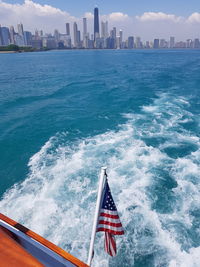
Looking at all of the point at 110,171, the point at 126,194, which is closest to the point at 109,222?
the point at 126,194

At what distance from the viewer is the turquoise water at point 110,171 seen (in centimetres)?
925

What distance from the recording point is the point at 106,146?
17531mm

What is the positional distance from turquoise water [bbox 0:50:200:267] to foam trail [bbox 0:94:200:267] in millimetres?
48

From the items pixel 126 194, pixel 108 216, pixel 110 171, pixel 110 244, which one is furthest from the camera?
pixel 110 171

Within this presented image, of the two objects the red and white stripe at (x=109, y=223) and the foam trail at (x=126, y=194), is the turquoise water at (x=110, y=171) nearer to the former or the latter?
the foam trail at (x=126, y=194)

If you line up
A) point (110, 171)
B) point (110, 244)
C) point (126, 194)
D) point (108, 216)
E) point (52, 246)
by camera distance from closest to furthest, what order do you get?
point (52, 246)
point (108, 216)
point (110, 244)
point (126, 194)
point (110, 171)

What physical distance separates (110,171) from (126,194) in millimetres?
2574

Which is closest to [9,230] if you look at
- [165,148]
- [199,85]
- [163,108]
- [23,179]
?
[23,179]

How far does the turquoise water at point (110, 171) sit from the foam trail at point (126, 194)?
48 millimetres

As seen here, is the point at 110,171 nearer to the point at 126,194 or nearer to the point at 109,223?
the point at 126,194

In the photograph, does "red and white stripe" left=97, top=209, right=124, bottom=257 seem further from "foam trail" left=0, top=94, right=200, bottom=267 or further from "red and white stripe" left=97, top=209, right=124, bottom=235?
"foam trail" left=0, top=94, right=200, bottom=267

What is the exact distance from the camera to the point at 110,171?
46.5 feet

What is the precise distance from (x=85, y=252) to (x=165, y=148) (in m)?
11.4

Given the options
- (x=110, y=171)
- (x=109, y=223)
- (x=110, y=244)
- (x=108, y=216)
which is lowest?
(x=110, y=171)
